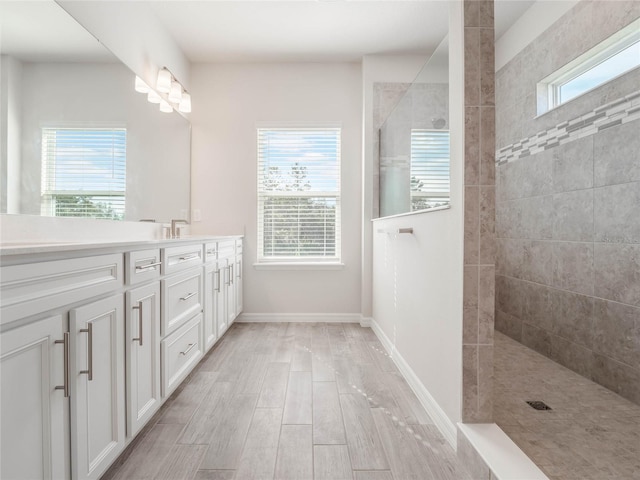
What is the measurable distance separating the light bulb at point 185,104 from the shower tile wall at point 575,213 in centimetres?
287

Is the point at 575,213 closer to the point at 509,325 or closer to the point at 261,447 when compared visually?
the point at 509,325

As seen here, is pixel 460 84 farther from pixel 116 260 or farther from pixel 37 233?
pixel 37 233

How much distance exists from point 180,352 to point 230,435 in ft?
1.90

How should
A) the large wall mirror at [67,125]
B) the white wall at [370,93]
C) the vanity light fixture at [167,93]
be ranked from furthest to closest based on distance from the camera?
the white wall at [370,93] → the vanity light fixture at [167,93] → the large wall mirror at [67,125]

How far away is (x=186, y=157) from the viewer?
3457 millimetres

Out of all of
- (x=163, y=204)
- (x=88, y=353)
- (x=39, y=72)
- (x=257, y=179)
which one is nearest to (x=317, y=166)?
(x=257, y=179)

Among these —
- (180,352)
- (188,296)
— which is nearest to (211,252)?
(188,296)

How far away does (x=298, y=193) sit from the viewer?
A: 11.9 ft

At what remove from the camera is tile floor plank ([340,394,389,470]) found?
1.40 meters

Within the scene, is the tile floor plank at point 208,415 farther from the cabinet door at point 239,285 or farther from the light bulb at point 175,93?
the light bulb at point 175,93

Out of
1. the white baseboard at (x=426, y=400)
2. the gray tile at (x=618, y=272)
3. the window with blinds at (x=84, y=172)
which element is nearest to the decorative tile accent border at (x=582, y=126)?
the gray tile at (x=618, y=272)

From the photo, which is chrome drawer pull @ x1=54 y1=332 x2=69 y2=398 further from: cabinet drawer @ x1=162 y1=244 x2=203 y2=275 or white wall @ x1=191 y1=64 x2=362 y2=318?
white wall @ x1=191 y1=64 x2=362 y2=318

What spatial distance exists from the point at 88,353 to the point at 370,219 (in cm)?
A: 274

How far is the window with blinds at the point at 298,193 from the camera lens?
143 inches
